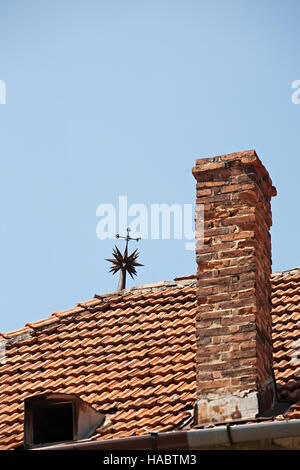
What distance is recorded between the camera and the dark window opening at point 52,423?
35.5ft

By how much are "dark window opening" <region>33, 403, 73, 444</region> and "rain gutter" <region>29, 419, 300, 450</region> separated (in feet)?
2.90

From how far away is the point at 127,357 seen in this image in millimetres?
12070

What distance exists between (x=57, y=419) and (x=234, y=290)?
2.09 meters

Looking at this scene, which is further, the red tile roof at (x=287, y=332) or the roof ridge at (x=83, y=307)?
the roof ridge at (x=83, y=307)

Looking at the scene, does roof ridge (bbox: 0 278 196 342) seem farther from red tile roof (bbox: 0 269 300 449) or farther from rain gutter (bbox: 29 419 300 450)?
rain gutter (bbox: 29 419 300 450)

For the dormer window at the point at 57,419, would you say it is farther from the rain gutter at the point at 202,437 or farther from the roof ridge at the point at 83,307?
Answer: the roof ridge at the point at 83,307

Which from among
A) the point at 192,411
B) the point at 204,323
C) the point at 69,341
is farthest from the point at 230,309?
the point at 69,341

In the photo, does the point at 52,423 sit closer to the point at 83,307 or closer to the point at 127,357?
the point at 127,357

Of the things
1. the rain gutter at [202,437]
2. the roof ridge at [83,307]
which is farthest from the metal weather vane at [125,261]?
the rain gutter at [202,437]

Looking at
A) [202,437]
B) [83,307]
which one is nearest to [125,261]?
[83,307]

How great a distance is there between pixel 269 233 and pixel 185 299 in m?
1.75

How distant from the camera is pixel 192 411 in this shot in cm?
1066

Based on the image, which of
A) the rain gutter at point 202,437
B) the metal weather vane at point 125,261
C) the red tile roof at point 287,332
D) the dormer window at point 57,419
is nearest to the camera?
the rain gutter at point 202,437
